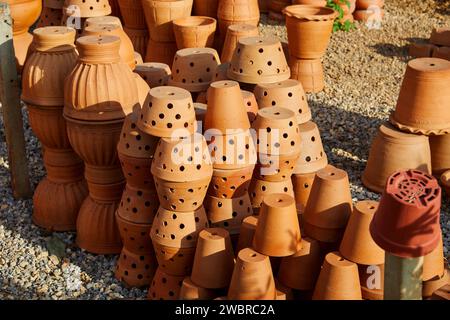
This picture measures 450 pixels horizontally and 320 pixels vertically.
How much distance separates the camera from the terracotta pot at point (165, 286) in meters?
3.93

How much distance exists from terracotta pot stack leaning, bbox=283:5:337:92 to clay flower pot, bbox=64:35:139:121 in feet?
10.7

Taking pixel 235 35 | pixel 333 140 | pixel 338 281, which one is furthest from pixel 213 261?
pixel 333 140

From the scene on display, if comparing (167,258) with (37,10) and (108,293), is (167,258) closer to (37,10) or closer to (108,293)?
(108,293)

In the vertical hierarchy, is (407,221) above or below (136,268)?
above

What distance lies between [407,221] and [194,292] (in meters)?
1.47

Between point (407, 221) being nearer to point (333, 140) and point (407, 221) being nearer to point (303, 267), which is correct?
point (303, 267)

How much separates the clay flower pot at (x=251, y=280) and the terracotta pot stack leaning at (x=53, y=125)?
1777 millimetres

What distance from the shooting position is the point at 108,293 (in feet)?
13.8

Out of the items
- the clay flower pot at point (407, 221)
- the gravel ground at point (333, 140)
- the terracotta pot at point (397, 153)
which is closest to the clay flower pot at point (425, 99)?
the terracotta pot at point (397, 153)

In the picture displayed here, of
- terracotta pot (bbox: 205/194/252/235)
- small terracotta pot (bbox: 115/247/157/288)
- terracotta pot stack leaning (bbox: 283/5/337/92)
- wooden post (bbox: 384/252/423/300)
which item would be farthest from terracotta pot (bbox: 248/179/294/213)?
terracotta pot stack leaning (bbox: 283/5/337/92)

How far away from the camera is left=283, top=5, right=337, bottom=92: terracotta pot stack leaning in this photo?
23.2 feet

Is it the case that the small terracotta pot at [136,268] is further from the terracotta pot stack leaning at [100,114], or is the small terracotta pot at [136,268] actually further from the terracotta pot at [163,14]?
the terracotta pot at [163,14]

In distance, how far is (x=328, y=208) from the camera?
12.1 ft

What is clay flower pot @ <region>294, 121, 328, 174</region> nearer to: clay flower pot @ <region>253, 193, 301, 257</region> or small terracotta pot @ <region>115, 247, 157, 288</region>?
clay flower pot @ <region>253, 193, 301, 257</region>
